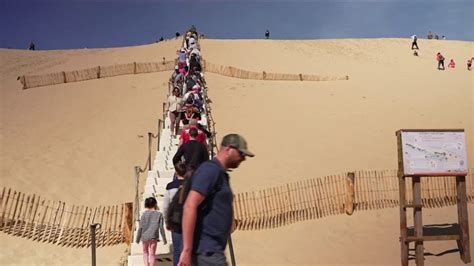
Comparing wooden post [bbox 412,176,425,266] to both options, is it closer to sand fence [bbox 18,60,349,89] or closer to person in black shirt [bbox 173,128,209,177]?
person in black shirt [bbox 173,128,209,177]

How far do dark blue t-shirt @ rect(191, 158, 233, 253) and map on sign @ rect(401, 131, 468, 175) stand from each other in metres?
7.73

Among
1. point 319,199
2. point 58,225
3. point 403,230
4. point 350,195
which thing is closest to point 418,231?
point 403,230

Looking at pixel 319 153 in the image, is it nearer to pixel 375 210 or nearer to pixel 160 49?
pixel 375 210

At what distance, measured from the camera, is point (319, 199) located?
47.3 ft

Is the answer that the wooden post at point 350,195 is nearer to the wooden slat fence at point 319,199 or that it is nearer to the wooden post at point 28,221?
the wooden slat fence at point 319,199

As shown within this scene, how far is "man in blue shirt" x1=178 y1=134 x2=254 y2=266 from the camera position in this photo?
11.7ft

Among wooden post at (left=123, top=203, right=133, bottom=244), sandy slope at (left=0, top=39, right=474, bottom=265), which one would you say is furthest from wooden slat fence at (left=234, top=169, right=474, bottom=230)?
wooden post at (left=123, top=203, right=133, bottom=244)

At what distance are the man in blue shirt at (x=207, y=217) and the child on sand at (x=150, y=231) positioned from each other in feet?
14.0

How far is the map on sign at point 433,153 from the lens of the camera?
10734mm

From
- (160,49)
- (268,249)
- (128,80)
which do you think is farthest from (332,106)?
(160,49)

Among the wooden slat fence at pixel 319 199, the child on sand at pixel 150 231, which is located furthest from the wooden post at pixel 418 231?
the child on sand at pixel 150 231

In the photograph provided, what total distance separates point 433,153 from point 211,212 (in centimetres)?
827

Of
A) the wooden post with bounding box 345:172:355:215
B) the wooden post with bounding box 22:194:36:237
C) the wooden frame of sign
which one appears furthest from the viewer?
the wooden post with bounding box 345:172:355:215

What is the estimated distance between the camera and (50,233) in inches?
539
